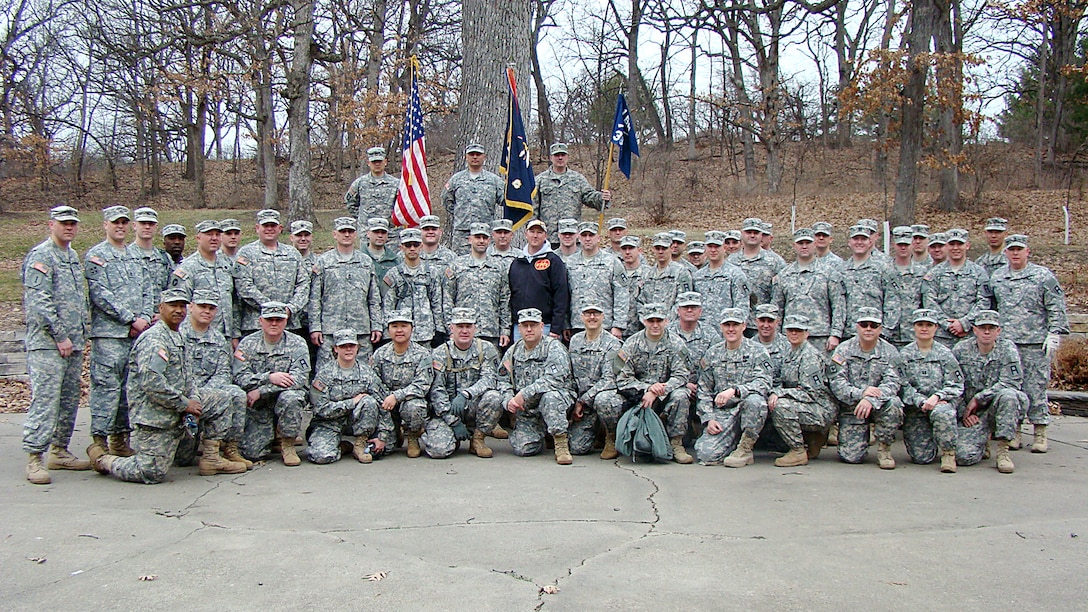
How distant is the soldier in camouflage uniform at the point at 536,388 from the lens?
7.62m

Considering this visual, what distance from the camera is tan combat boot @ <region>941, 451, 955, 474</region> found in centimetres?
712

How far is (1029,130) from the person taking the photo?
110 ft

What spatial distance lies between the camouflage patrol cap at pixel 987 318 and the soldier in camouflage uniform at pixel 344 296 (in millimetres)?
5501

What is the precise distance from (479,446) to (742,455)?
2296 millimetres

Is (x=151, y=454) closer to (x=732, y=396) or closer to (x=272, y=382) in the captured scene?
(x=272, y=382)

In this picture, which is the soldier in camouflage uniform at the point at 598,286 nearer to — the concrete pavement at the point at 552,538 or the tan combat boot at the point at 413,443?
the concrete pavement at the point at 552,538

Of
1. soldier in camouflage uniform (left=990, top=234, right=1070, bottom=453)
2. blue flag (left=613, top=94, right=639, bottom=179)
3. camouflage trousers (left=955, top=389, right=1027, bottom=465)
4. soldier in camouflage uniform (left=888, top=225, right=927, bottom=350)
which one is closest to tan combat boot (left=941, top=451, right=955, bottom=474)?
camouflage trousers (left=955, top=389, right=1027, bottom=465)

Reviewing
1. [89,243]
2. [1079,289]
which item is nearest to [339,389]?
[1079,289]

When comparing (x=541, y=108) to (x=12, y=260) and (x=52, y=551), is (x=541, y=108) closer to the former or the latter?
(x=12, y=260)

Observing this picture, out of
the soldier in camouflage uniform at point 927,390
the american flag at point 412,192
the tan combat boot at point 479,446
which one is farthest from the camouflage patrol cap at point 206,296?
the soldier in camouflage uniform at point 927,390

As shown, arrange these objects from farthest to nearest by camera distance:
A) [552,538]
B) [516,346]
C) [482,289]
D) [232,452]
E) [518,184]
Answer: [518,184]
[482,289]
[516,346]
[232,452]
[552,538]

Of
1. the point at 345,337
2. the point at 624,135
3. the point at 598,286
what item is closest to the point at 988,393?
the point at 598,286

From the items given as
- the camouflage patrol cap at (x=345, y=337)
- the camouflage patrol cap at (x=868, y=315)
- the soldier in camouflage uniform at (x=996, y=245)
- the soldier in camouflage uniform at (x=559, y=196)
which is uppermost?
the soldier in camouflage uniform at (x=559, y=196)

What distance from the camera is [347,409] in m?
7.54
